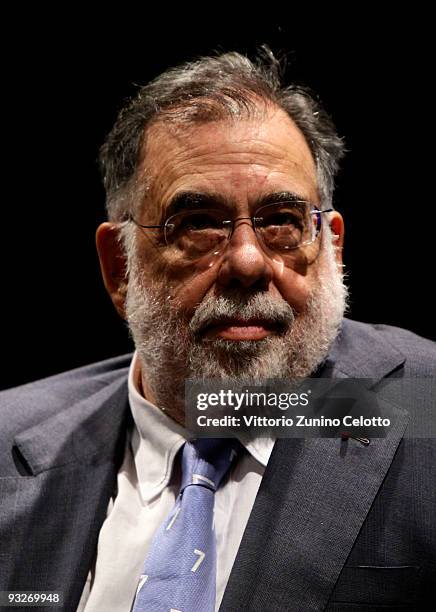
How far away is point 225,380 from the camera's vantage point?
1.44m

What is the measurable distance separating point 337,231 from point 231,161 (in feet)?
1.19

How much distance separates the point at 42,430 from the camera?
1.70m

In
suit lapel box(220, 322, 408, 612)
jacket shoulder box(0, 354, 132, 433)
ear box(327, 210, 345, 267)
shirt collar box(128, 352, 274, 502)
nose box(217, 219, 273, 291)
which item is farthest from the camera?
jacket shoulder box(0, 354, 132, 433)

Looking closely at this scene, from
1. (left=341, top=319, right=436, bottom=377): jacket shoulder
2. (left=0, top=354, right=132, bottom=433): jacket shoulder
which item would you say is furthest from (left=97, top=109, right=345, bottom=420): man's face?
(left=0, top=354, right=132, bottom=433): jacket shoulder

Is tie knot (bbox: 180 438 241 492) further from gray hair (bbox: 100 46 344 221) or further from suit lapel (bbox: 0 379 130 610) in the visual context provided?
gray hair (bbox: 100 46 344 221)

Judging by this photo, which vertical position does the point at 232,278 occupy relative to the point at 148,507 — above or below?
above

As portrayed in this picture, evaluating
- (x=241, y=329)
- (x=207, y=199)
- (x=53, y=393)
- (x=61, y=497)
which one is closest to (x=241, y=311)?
(x=241, y=329)

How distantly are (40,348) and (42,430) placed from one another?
0.64 m

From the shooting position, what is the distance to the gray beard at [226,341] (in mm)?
1426

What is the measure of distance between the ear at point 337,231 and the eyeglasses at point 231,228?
0.13 meters

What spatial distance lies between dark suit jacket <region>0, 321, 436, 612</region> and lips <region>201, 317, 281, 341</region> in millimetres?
221

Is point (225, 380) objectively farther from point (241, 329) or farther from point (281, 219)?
point (281, 219)

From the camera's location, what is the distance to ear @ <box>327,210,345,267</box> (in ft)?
5.41

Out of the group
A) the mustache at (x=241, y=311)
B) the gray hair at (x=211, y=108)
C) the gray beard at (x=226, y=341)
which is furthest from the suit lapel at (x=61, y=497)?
the gray hair at (x=211, y=108)
